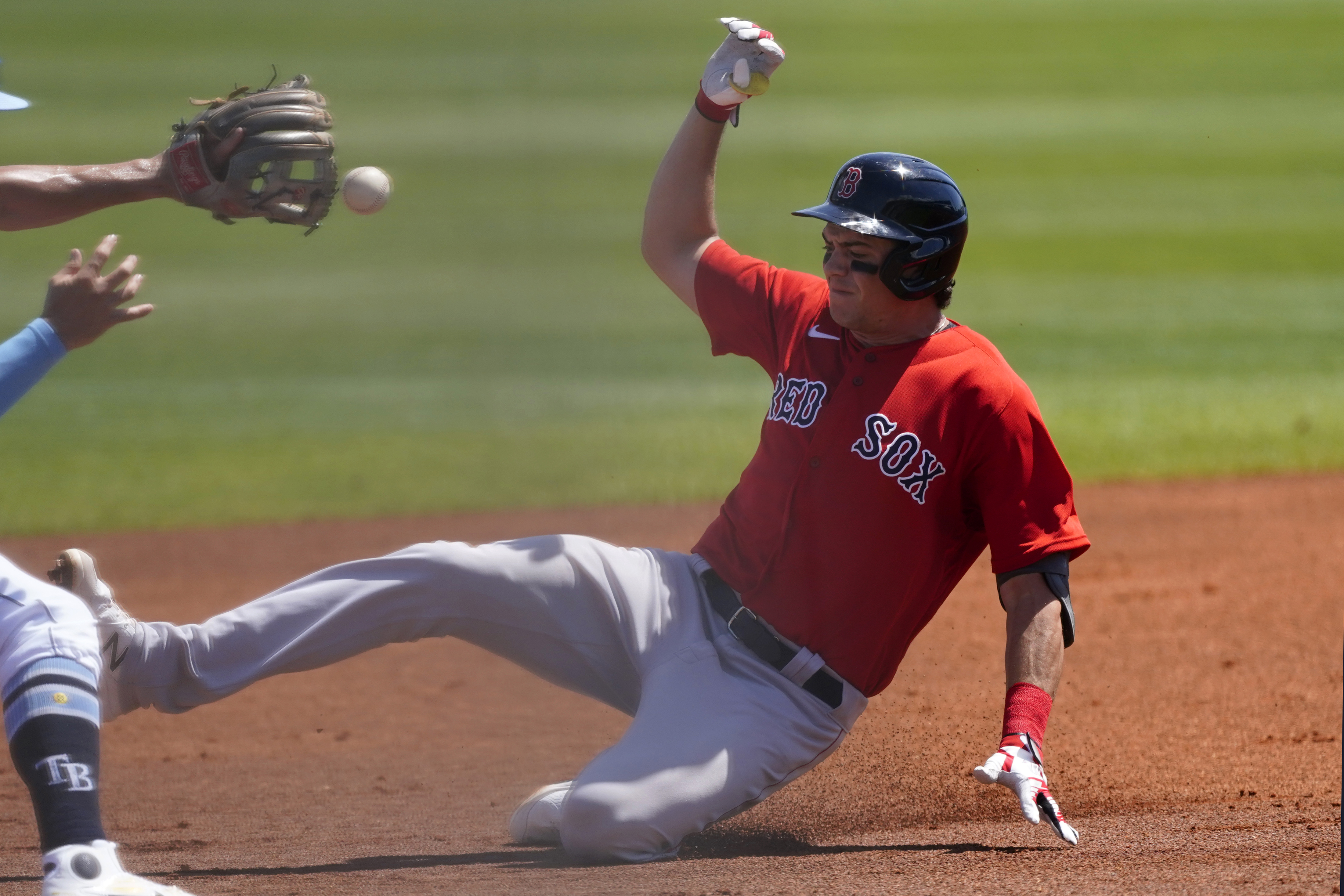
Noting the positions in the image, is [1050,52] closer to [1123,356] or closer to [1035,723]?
Result: [1123,356]

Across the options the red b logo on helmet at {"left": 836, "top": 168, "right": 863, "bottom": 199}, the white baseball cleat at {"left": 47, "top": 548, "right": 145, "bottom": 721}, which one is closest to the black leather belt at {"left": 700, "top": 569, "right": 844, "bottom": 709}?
the red b logo on helmet at {"left": 836, "top": 168, "right": 863, "bottom": 199}

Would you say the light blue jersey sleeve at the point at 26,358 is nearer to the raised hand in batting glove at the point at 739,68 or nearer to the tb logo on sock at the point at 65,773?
the tb logo on sock at the point at 65,773

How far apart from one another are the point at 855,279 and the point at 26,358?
1.56 m

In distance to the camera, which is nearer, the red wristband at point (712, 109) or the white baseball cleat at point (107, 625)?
the white baseball cleat at point (107, 625)

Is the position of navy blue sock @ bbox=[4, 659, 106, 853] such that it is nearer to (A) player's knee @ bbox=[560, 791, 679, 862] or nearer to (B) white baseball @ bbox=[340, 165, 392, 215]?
(A) player's knee @ bbox=[560, 791, 679, 862]

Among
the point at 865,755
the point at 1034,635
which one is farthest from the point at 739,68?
the point at 865,755

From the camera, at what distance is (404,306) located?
33.5 ft

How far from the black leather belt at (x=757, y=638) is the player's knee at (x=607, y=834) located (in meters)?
0.43

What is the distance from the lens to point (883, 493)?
9.27 feet

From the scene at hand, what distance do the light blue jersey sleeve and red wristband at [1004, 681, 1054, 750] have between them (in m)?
1.84

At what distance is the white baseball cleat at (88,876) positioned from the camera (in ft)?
→ 6.79

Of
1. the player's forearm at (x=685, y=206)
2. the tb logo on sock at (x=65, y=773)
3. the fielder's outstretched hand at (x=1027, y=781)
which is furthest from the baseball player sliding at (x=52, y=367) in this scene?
the fielder's outstretched hand at (x=1027, y=781)

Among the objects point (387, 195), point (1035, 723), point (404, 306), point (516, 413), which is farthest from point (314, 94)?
point (404, 306)

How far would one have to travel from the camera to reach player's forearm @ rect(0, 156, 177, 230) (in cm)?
282
